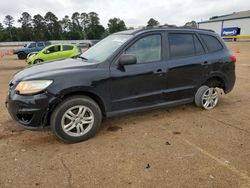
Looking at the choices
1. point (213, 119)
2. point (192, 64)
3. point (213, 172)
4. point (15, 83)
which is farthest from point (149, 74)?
point (15, 83)

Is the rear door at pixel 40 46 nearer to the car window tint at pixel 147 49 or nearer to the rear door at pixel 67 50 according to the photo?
the rear door at pixel 67 50

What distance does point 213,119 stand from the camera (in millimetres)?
4539

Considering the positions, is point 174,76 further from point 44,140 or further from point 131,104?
point 44,140

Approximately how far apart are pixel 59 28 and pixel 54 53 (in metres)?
76.4

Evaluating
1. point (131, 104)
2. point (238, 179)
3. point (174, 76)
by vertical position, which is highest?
point (174, 76)

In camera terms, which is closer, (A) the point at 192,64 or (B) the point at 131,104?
(B) the point at 131,104

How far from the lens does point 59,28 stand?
84938 millimetres

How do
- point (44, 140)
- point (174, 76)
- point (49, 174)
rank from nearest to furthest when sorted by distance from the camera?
point (49, 174), point (44, 140), point (174, 76)

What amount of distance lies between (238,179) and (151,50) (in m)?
2.49

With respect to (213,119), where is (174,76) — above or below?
above

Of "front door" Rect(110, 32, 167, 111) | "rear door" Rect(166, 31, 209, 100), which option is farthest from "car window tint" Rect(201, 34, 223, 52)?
"front door" Rect(110, 32, 167, 111)

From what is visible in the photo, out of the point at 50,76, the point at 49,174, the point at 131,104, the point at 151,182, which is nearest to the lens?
the point at 151,182

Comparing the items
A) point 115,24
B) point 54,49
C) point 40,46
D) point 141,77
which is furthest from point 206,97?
point 115,24

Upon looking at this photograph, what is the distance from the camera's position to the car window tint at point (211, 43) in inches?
191
